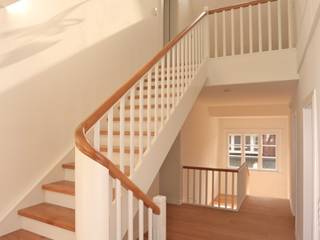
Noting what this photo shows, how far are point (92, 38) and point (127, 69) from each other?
2.80ft

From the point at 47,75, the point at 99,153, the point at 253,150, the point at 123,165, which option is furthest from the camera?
the point at 253,150

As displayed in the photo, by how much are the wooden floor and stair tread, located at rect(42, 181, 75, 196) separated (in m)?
1.83

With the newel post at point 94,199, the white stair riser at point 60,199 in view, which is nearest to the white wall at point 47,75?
the white stair riser at point 60,199

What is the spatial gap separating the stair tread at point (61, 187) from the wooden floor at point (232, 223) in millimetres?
1826

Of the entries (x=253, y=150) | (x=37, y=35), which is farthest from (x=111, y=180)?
(x=253, y=150)

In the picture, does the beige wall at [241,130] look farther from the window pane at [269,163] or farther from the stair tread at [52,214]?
the stair tread at [52,214]

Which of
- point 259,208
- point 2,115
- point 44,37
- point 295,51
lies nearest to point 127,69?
point 44,37

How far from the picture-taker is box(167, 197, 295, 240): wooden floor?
3.75m

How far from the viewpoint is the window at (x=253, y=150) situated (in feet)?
28.3

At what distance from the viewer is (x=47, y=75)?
2.70m

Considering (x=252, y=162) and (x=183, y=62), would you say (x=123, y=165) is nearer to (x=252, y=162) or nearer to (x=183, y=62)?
(x=183, y=62)

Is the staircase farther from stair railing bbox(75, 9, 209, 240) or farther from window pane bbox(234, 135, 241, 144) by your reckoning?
window pane bbox(234, 135, 241, 144)

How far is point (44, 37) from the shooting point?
8.66ft

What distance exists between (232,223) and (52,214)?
3027 mm
